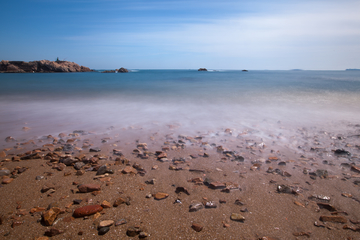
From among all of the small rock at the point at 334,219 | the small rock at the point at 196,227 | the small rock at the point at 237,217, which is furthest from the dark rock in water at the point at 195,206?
the small rock at the point at 334,219

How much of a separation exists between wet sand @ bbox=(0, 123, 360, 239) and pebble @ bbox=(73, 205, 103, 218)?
2.9 inches

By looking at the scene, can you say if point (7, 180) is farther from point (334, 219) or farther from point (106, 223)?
point (334, 219)

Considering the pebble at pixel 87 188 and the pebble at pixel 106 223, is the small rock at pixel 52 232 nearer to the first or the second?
the pebble at pixel 106 223

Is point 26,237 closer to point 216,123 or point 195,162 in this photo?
point 195,162

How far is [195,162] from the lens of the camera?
14.3 ft

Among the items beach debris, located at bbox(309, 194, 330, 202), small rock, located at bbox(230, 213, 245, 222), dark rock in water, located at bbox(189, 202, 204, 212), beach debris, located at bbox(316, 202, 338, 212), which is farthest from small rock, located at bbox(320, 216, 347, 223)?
dark rock in water, located at bbox(189, 202, 204, 212)

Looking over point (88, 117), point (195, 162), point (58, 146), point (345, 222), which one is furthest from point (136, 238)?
point (88, 117)

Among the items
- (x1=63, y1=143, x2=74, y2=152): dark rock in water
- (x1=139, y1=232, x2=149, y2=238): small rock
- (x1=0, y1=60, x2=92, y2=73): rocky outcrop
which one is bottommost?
(x1=139, y1=232, x2=149, y2=238): small rock

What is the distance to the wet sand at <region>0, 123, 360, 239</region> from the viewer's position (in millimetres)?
2508

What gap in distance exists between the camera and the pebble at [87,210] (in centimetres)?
263

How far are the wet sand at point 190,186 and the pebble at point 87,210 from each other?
74 millimetres

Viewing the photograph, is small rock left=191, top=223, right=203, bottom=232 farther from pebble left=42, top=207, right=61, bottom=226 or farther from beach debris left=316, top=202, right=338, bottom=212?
beach debris left=316, top=202, right=338, bottom=212

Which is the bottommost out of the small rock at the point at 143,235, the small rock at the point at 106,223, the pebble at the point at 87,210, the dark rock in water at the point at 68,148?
the small rock at the point at 143,235

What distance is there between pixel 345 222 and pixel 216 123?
211 inches
